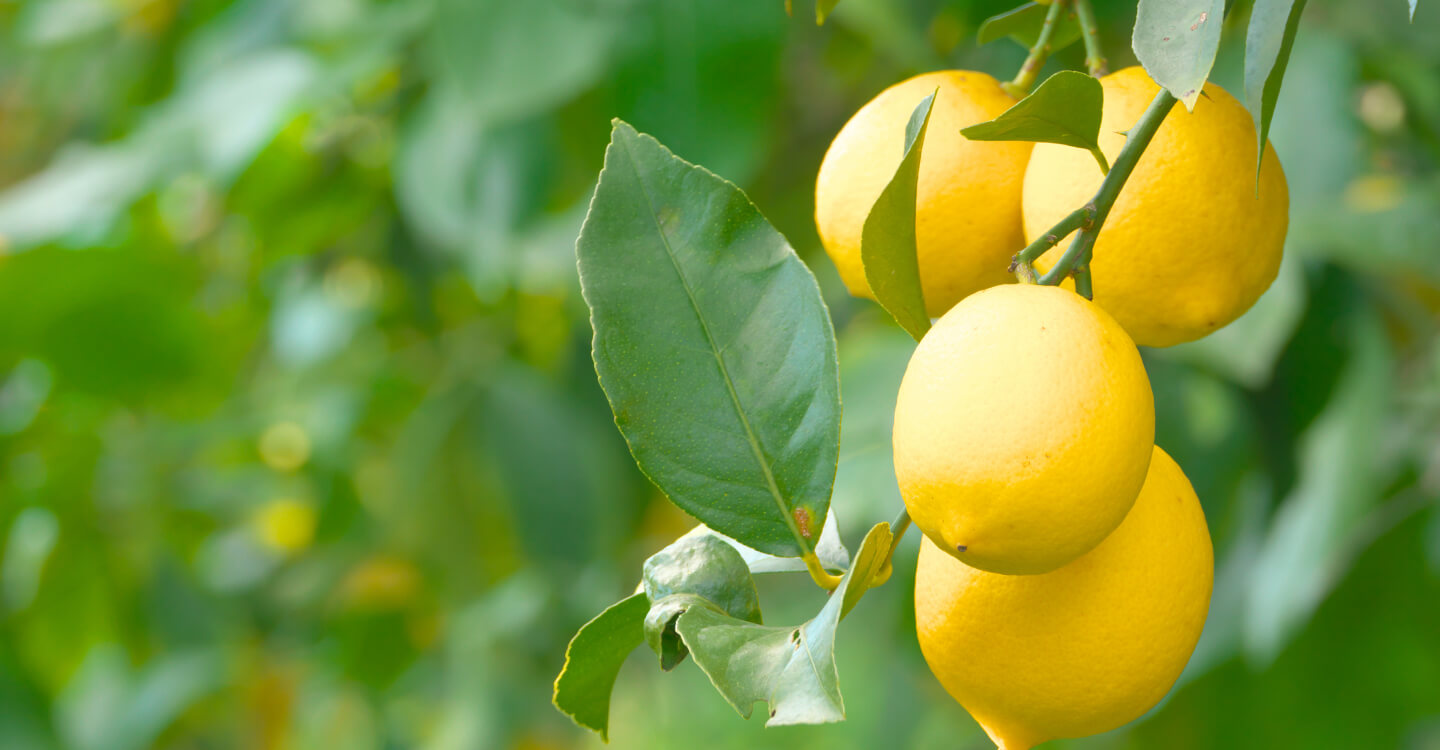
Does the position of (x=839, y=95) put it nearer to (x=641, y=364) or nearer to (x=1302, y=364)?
(x=1302, y=364)

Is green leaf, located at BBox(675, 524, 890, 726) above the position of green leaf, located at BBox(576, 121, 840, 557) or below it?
below

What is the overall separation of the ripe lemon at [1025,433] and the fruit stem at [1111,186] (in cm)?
2

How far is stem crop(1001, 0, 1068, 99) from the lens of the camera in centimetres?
29

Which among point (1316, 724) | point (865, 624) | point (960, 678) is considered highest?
point (960, 678)

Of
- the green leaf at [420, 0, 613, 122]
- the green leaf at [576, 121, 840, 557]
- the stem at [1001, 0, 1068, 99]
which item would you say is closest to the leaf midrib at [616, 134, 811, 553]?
the green leaf at [576, 121, 840, 557]

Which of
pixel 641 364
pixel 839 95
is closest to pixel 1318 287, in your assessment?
pixel 839 95

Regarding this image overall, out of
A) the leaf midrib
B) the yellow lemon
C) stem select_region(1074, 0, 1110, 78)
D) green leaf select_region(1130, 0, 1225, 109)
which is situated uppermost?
green leaf select_region(1130, 0, 1225, 109)

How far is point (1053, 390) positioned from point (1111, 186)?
5cm

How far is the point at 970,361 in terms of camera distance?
0.71 feet

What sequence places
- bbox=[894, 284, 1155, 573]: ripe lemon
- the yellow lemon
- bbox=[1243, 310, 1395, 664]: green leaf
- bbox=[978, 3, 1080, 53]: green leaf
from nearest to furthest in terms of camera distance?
bbox=[894, 284, 1155, 573]: ripe lemon
bbox=[978, 3, 1080, 53]: green leaf
bbox=[1243, 310, 1395, 664]: green leaf
the yellow lemon

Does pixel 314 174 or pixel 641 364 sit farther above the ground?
pixel 641 364

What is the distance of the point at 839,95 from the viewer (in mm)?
1046

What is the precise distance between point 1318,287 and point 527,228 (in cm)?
51

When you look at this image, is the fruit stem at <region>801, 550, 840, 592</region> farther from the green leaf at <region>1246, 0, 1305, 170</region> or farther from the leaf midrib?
the green leaf at <region>1246, 0, 1305, 170</region>
